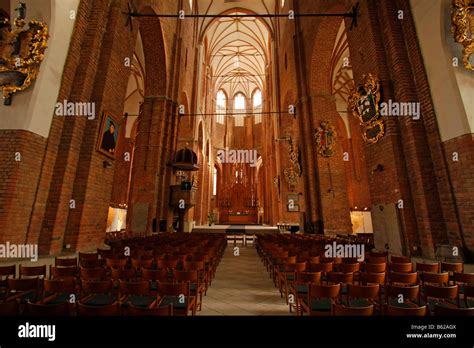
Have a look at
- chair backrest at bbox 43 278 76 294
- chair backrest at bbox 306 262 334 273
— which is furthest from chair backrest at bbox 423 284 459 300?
chair backrest at bbox 43 278 76 294

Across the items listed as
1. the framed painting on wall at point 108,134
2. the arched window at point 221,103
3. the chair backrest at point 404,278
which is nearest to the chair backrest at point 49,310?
the chair backrest at point 404,278

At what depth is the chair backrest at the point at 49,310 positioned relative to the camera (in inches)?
68.6

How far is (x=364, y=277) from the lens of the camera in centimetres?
305

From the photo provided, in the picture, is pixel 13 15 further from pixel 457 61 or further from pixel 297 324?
pixel 457 61

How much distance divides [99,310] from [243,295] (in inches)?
105

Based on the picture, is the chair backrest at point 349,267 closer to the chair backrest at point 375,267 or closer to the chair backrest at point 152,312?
the chair backrest at point 375,267

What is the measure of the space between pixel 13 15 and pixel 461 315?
29.4 ft

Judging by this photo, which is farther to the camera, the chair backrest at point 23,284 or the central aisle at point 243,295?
the central aisle at point 243,295

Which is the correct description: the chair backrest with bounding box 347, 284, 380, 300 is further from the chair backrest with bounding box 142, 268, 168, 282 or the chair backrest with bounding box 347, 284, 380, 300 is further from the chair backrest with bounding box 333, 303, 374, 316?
the chair backrest with bounding box 142, 268, 168, 282

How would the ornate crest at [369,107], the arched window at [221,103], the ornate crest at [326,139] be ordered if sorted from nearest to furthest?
the ornate crest at [369,107] < the ornate crest at [326,139] < the arched window at [221,103]

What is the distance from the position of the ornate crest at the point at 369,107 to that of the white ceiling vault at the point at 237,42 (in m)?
17.7

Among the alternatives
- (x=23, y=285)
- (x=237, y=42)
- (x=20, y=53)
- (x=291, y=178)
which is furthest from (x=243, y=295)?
(x=237, y=42)

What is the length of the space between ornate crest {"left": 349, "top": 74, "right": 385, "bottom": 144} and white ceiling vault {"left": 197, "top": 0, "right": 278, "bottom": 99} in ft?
58.0

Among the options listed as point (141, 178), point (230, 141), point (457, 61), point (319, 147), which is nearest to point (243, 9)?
point (230, 141)
